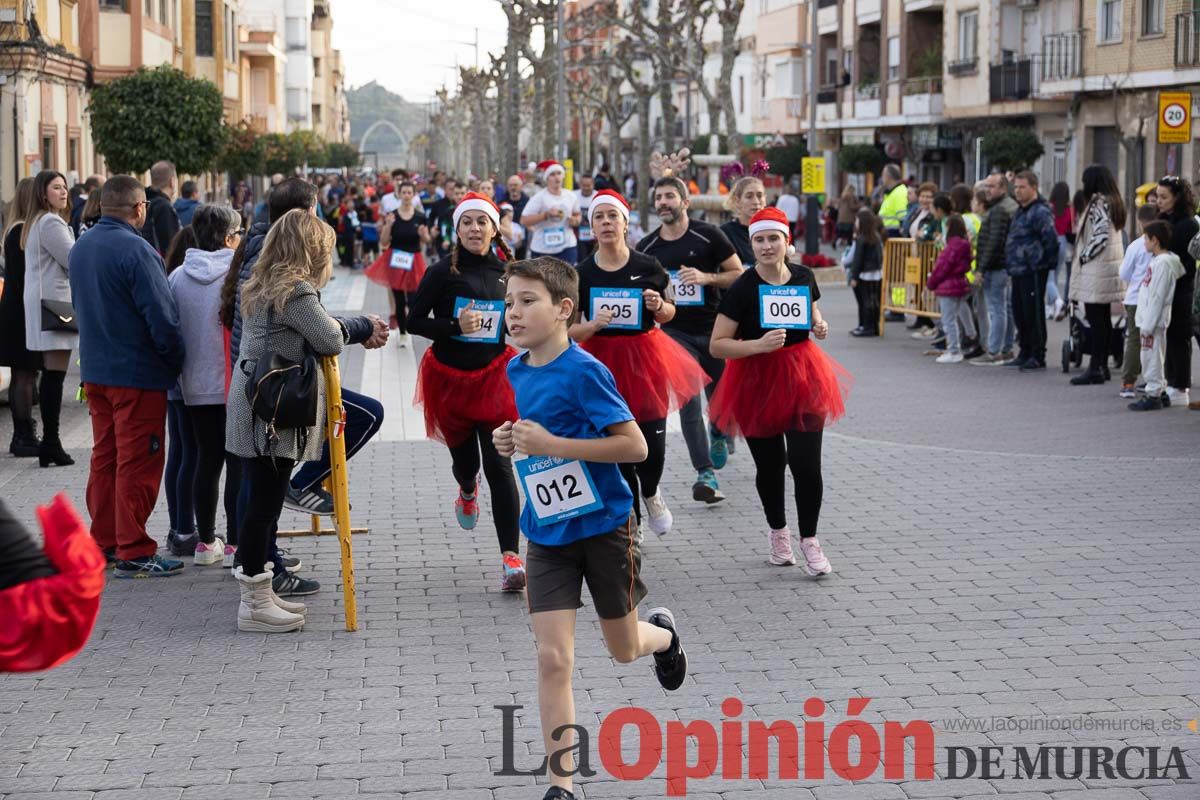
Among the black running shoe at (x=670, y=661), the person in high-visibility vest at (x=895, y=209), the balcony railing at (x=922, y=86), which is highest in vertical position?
the balcony railing at (x=922, y=86)

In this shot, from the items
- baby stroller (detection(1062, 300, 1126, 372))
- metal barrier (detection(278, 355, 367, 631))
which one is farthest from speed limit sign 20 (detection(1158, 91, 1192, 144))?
metal barrier (detection(278, 355, 367, 631))

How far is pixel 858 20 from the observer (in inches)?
2350

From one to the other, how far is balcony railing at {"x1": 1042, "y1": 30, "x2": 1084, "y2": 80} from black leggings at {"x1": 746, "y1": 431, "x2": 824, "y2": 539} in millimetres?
35607

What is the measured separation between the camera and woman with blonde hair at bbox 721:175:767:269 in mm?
11789

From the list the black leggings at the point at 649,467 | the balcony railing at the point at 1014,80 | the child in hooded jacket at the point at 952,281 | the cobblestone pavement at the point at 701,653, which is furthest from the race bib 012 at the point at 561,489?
the balcony railing at the point at 1014,80

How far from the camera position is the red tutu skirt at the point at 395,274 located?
21.2 m

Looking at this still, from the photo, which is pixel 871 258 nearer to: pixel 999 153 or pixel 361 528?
→ pixel 361 528

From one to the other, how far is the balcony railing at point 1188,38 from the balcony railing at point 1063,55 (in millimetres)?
4863

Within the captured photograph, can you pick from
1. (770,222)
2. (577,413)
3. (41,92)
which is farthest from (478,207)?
(41,92)

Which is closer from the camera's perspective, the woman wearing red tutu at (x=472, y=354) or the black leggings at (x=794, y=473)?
the woman wearing red tutu at (x=472, y=354)

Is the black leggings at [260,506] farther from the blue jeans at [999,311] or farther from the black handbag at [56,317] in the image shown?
the blue jeans at [999,311]

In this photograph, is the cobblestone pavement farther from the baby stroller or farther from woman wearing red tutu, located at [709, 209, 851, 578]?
the baby stroller

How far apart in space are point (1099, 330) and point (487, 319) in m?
9.46

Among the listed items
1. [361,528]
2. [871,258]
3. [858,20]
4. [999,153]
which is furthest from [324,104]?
[361,528]
